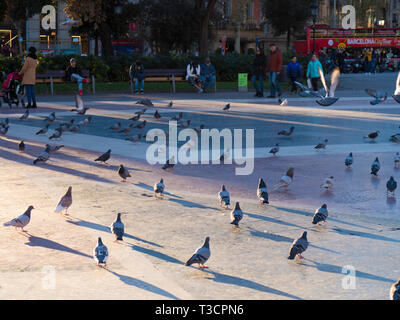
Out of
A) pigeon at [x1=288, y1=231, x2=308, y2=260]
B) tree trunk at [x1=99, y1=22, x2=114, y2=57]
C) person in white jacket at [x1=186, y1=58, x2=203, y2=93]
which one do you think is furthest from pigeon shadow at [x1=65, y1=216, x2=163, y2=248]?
tree trunk at [x1=99, y1=22, x2=114, y2=57]

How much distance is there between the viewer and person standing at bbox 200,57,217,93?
26.3m

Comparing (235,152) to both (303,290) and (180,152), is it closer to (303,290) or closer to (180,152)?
(180,152)

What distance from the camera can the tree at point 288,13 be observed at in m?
62.5

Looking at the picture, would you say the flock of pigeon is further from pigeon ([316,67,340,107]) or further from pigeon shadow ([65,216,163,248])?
pigeon shadow ([65,216,163,248])

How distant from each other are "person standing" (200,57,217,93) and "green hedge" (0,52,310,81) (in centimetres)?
384

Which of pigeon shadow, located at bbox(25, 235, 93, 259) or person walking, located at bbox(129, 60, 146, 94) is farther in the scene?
person walking, located at bbox(129, 60, 146, 94)

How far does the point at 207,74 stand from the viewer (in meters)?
26.5

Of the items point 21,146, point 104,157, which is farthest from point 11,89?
point 104,157

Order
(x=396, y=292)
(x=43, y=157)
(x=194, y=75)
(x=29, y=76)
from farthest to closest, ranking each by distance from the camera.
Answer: (x=194, y=75) < (x=29, y=76) < (x=43, y=157) < (x=396, y=292)

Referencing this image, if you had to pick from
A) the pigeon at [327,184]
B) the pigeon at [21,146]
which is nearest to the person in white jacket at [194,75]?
the pigeon at [21,146]

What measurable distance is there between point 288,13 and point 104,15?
31831 mm

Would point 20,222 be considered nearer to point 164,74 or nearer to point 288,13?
point 164,74

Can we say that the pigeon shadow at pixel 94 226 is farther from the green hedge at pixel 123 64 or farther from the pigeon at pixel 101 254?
the green hedge at pixel 123 64

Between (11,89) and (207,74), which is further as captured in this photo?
(207,74)
